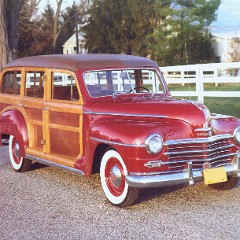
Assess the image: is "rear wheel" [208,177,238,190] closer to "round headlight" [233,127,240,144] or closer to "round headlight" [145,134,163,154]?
"round headlight" [233,127,240,144]

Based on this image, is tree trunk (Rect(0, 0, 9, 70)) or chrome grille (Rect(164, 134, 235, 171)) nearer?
chrome grille (Rect(164, 134, 235, 171))

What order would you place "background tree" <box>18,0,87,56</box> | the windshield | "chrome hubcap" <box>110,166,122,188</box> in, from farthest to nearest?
"background tree" <box>18,0,87,56</box>, the windshield, "chrome hubcap" <box>110,166,122,188</box>

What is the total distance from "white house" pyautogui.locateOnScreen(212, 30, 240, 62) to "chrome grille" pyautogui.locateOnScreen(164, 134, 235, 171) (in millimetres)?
40889

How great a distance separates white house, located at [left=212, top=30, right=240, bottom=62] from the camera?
46.6 meters

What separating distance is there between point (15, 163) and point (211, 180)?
365cm

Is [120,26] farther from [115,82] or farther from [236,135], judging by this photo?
[236,135]

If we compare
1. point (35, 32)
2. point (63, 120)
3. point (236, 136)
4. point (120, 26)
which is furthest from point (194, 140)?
point (35, 32)

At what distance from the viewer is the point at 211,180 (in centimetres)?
623

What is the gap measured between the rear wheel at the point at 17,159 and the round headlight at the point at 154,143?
2.96 metres

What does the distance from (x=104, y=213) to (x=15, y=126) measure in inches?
110

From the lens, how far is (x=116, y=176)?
650 cm

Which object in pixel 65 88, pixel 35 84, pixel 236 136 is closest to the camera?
pixel 236 136

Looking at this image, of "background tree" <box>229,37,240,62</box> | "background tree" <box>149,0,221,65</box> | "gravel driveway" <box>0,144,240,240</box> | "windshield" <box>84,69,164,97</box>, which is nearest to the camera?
"gravel driveway" <box>0,144,240,240</box>

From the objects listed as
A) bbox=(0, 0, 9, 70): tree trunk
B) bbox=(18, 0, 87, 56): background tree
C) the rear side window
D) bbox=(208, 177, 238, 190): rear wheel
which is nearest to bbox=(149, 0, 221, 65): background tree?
bbox=(18, 0, 87, 56): background tree
